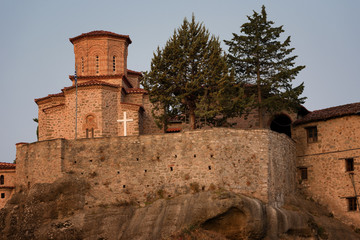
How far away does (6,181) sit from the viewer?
42500mm

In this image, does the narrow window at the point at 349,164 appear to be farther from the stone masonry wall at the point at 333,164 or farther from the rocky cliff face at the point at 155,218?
the rocky cliff face at the point at 155,218

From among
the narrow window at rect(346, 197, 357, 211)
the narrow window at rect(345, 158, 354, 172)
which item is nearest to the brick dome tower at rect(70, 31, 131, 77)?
the narrow window at rect(345, 158, 354, 172)

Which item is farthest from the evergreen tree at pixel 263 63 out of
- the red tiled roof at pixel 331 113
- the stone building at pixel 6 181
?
the stone building at pixel 6 181

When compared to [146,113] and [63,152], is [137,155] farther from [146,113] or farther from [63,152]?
[146,113]

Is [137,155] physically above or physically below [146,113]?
below

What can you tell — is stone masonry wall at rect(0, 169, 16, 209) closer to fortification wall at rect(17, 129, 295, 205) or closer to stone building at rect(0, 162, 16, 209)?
stone building at rect(0, 162, 16, 209)

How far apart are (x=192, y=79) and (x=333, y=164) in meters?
12.1

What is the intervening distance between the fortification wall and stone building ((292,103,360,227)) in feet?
13.5

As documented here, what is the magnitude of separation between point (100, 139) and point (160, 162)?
4607mm

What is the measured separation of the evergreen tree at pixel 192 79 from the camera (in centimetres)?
4005

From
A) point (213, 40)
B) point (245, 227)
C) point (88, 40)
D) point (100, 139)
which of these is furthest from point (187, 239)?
point (88, 40)

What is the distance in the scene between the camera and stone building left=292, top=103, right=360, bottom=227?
40.0 meters

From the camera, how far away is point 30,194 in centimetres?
3769

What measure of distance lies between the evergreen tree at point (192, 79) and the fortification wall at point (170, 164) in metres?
3.57
